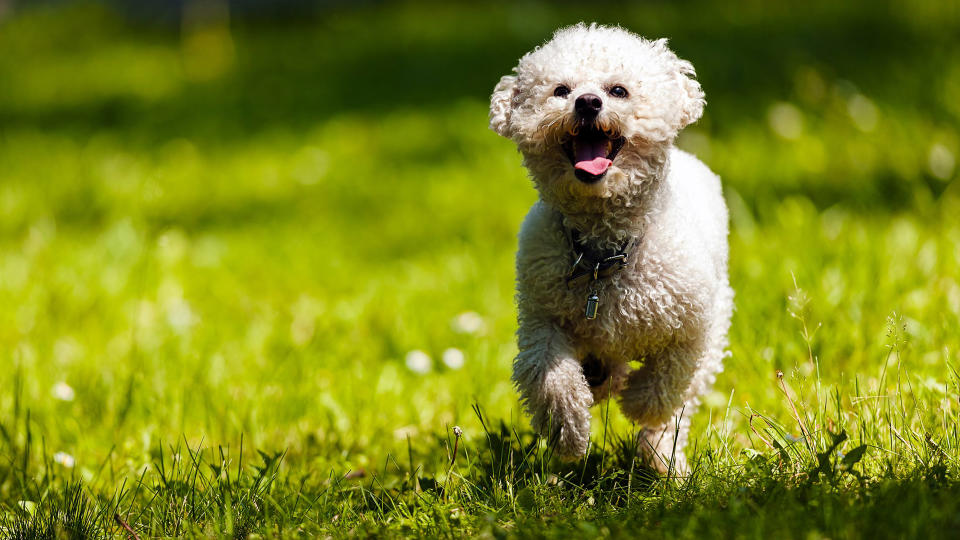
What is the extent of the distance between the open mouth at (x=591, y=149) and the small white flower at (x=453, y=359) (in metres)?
1.80

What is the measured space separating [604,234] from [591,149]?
0.28m

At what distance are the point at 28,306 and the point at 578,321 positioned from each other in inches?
141

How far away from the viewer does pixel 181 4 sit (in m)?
12.6

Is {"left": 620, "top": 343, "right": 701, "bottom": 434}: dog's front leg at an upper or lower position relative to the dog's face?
lower

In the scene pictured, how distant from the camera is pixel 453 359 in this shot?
4.32 m

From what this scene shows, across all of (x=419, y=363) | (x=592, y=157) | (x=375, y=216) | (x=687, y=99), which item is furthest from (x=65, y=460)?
(x=375, y=216)

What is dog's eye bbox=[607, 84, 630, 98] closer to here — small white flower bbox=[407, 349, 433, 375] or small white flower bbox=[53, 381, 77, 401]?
small white flower bbox=[407, 349, 433, 375]

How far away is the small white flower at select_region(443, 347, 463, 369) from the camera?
428cm

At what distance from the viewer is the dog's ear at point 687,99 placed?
2.75 meters

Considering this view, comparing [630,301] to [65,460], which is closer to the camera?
[630,301]

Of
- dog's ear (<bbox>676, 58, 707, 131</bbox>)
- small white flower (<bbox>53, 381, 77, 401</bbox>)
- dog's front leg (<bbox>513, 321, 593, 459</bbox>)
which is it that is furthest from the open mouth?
small white flower (<bbox>53, 381, 77, 401</bbox>)

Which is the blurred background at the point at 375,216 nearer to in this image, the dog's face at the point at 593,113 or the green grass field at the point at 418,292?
the green grass field at the point at 418,292

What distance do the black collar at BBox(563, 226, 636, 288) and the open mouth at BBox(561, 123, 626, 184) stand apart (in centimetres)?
26

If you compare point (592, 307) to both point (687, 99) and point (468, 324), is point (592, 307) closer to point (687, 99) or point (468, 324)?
point (687, 99)
